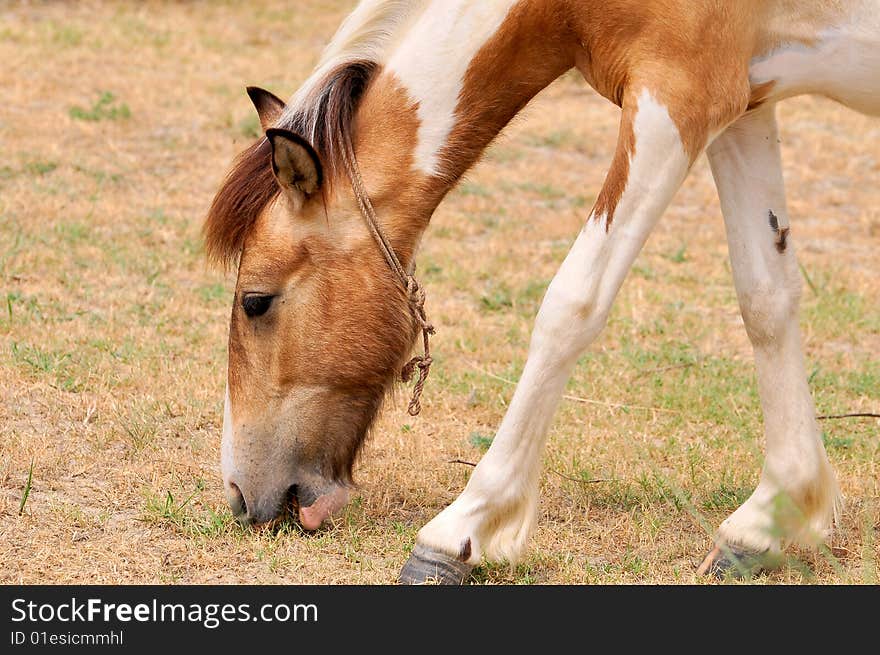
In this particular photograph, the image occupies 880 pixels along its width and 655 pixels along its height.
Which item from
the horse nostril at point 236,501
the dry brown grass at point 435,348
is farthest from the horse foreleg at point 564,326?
the horse nostril at point 236,501

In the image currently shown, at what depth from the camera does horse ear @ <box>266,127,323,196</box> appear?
11.0 ft

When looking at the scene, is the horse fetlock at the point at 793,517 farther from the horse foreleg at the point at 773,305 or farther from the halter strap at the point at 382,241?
the halter strap at the point at 382,241

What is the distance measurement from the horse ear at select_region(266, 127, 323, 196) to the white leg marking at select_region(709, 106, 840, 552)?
125 cm

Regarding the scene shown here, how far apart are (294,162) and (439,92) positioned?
1.50 feet

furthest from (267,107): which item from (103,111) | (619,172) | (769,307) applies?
(103,111)

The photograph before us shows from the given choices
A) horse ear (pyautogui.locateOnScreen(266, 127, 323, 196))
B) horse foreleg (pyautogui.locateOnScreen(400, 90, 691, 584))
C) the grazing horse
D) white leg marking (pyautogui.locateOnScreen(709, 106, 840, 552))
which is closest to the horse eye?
the grazing horse

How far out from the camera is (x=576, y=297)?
3326mm

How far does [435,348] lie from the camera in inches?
226

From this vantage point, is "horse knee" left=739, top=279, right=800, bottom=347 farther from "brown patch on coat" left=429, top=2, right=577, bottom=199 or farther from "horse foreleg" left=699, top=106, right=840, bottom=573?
"brown patch on coat" left=429, top=2, right=577, bottom=199

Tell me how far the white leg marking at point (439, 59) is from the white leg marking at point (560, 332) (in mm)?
504

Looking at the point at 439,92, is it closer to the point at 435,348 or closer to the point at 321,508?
the point at 321,508

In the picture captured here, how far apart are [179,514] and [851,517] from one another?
2161 mm
